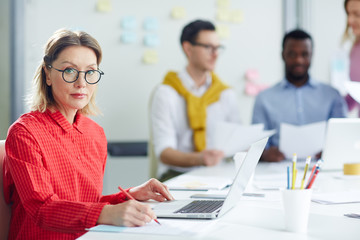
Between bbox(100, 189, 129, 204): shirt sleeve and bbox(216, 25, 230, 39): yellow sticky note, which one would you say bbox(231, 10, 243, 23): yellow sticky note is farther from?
bbox(100, 189, 129, 204): shirt sleeve

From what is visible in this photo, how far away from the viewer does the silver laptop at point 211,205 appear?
1.06 m

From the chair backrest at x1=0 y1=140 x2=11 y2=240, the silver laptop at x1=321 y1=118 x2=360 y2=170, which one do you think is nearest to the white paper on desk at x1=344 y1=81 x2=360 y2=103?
the silver laptop at x1=321 y1=118 x2=360 y2=170

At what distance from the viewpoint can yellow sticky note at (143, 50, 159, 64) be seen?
3285 millimetres

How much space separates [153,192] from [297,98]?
1.77 metres

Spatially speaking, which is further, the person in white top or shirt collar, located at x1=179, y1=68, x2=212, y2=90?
shirt collar, located at x1=179, y1=68, x2=212, y2=90

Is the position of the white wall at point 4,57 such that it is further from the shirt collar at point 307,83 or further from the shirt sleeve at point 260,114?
the shirt collar at point 307,83

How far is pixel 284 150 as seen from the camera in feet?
8.02

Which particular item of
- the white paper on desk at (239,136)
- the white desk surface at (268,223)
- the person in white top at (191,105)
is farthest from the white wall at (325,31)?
the white desk surface at (268,223)

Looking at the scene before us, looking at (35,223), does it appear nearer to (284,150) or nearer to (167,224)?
(167,224)

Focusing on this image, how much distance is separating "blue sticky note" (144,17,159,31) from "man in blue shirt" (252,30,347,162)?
0.93m

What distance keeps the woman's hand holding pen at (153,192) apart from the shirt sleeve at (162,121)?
1.32 m

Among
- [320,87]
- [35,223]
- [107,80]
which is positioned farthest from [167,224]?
[107,80]

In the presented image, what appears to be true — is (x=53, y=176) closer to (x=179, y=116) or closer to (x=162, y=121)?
(x=162, y=121)

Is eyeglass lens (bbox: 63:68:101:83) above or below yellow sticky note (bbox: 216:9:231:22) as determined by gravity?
below
